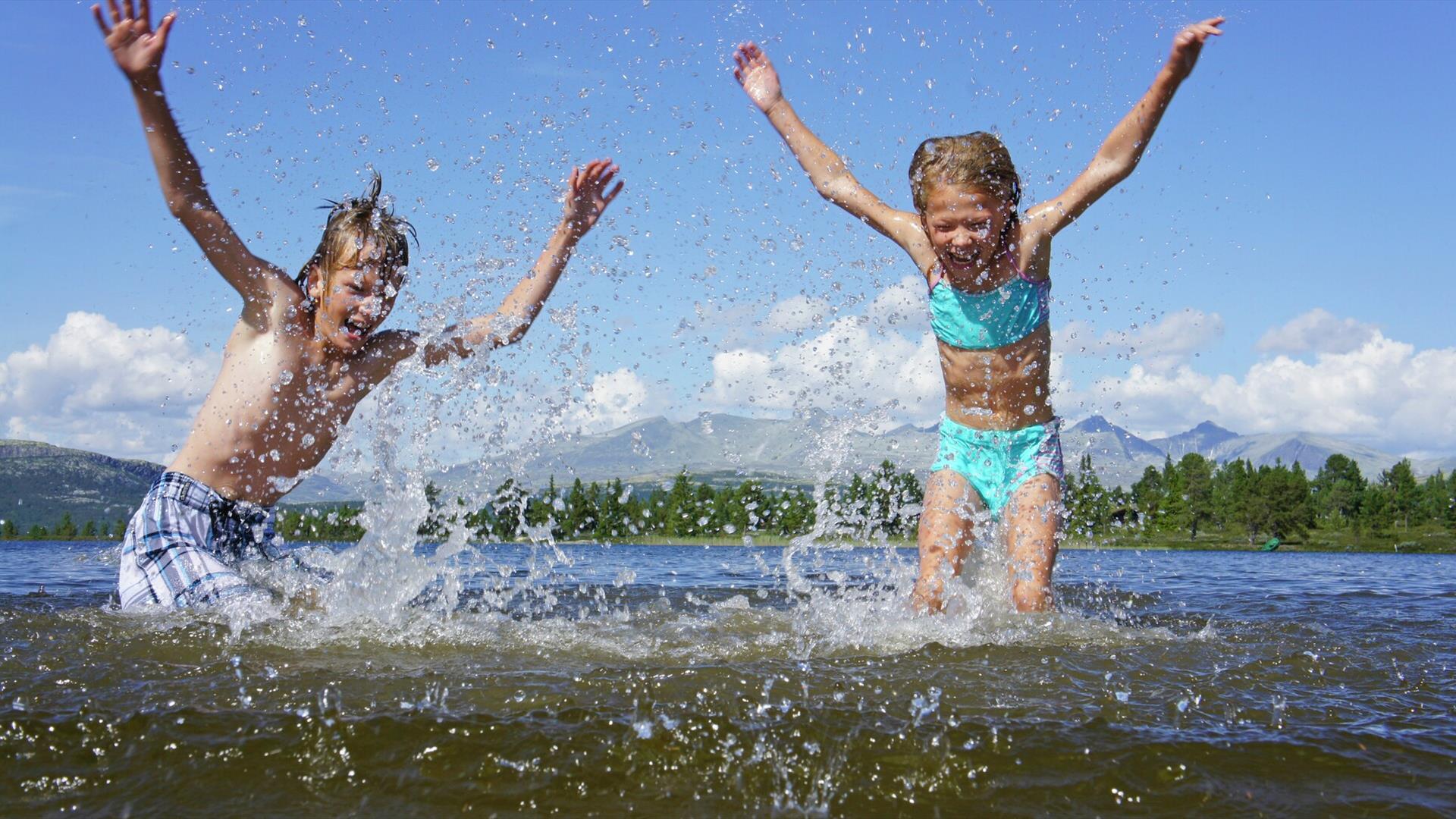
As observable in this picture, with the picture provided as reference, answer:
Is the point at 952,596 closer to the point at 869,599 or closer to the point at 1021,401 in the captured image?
the point at 869,599

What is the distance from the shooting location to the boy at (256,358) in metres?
4.82

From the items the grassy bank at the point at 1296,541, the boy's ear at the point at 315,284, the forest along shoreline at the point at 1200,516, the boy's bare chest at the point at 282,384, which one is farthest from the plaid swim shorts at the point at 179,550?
the grassy bank at the point at 1296,541

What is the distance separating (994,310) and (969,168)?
2.66ft

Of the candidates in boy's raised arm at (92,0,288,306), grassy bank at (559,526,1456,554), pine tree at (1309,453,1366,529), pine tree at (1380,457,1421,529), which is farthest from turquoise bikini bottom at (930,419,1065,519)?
pine tree at (1380,457,1421,529)

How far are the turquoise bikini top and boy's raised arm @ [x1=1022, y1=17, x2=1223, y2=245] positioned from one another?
0.28 metres

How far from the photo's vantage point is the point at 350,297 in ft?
17.6

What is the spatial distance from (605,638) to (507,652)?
620 mm

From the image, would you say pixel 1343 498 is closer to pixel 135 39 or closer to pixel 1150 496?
pixel 1150 496

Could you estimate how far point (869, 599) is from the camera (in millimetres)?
6133

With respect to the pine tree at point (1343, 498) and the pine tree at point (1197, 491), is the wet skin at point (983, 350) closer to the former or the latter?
the pine tree at point (1197, 491)

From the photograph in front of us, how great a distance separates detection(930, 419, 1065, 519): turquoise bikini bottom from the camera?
565 centimetres

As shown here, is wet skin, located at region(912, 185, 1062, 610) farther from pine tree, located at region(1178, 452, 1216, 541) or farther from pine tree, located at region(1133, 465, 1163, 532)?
pine tree, located at region(1178, 452, 1216, 541)

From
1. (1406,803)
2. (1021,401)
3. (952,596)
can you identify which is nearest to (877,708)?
(1406,803)

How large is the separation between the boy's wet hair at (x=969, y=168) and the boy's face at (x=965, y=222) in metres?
0.03
